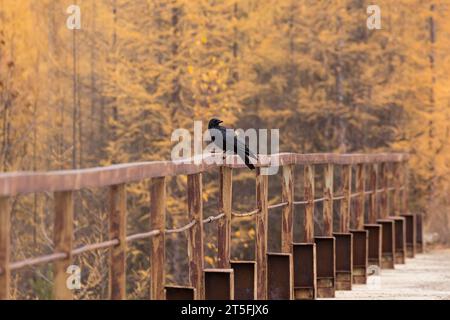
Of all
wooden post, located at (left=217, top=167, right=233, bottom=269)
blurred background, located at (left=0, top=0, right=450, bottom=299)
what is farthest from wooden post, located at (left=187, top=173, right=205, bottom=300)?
blurred background, located at (left=0, top=0, right=450, bottom=299)

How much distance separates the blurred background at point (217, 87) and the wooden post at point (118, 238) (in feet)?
65.0

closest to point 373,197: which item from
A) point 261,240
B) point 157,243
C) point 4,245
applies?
point 261,240

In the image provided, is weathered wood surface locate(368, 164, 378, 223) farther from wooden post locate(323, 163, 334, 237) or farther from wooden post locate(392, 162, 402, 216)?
wooden post locate(323, 163, 334, 237)

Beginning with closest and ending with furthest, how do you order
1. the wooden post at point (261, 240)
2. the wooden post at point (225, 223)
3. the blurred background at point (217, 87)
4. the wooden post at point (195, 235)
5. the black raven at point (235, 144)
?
1. the wooden post at point (195, 235)
2. the wooden post at point (225, 223)
3. the black raven at point (235, 144)
4. the wooden post at point (261, 240)
5. the blurred background at point (217, 87)

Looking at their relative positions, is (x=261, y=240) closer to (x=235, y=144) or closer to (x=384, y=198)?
(x=235, y=144)

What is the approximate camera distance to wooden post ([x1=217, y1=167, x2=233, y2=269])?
8.84m

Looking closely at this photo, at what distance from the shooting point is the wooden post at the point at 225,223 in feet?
29.0

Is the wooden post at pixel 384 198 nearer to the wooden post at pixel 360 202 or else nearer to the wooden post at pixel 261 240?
the wooden post at pixel 360 202

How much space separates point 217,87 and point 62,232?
2619 cm

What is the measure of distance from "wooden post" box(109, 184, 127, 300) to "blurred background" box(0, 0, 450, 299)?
19812mm

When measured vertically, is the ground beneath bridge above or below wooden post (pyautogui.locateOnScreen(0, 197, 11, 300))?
below

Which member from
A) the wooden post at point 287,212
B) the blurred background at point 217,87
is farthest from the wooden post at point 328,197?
the blurred background at point 217,87

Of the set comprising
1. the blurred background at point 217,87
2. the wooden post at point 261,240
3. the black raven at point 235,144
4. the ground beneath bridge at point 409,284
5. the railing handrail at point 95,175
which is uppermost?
the blurred background at point 217,87

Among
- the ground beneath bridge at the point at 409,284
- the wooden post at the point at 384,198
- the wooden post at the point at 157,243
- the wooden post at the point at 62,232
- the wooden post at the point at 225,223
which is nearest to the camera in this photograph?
the wooden post at the point at 62,232
